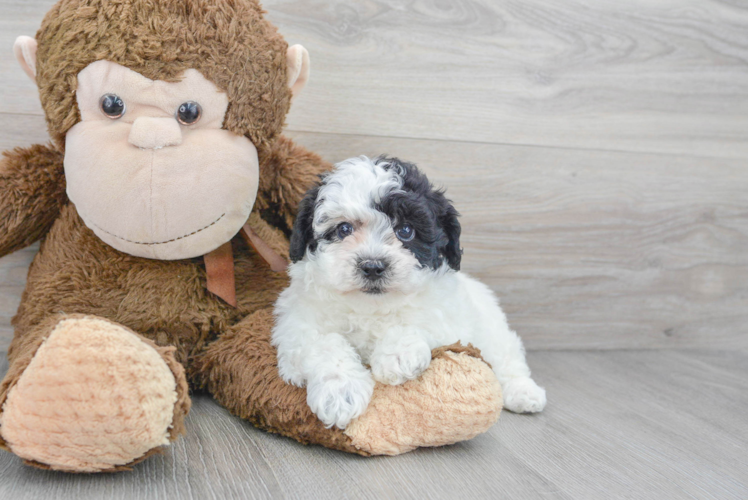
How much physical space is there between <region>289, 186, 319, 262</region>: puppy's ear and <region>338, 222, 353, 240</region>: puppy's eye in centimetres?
8

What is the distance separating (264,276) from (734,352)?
76.6 inches

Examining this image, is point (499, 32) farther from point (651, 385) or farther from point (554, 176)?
point (651, 385)

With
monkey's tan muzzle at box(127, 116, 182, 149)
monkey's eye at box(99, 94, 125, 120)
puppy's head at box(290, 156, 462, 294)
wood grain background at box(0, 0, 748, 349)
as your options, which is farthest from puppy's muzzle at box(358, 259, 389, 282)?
wood grain background at box(0, 0, 748, 349)

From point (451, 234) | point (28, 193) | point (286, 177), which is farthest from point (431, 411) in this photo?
point (28, 193)

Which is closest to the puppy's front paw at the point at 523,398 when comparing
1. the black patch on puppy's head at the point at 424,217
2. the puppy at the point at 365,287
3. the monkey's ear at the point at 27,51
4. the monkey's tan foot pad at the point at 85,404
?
the puppy at the point at 365,287

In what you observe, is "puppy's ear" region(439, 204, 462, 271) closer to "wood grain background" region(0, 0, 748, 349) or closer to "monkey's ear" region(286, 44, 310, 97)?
"monkey's ear" region(286, 44, 310, 97)

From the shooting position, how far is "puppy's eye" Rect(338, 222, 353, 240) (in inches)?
50.9

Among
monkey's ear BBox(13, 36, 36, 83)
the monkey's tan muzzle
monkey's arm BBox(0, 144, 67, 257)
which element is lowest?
monkey's arm BBox(0, 144, 67, 257)

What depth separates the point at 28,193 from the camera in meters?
1.44

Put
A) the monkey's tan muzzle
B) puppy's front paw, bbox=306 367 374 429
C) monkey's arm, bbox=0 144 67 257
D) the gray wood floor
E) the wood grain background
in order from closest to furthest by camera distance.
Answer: puppy's front paw, bbox=306 367 374 429
the monkey's tan muzzle
monkey's arm, bbox=0 144 67 257
the gray wood floor
the wood grain background

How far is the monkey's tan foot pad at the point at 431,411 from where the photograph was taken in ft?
3.84

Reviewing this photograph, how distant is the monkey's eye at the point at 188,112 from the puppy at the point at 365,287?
1.00ft

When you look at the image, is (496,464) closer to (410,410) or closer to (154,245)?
(410,410)

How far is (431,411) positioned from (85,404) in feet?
Answer: 2.03
